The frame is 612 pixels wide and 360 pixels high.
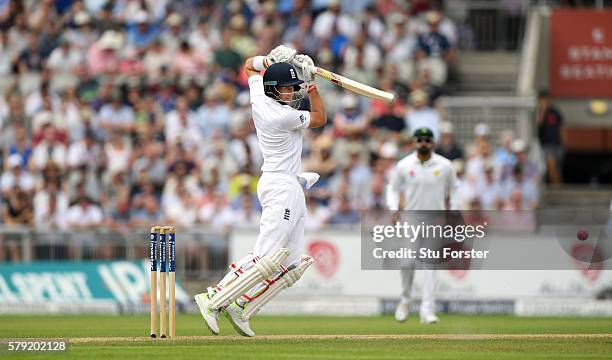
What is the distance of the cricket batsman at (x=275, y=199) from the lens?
12578 mm

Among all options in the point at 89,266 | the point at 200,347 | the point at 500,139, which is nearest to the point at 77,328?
the point at 200,347

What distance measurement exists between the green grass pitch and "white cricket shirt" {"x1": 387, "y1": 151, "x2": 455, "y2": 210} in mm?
1364

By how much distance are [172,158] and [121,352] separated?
38.2 ft

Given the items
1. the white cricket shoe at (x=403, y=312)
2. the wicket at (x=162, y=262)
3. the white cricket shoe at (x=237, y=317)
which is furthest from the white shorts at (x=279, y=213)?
the white cricket shoe at (x=403, y=312)

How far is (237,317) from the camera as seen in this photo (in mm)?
12914

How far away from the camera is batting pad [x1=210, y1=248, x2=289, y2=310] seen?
41.0 ft

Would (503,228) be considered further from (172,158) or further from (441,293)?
(172,158)

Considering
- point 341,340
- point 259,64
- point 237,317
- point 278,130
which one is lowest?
point 341,340

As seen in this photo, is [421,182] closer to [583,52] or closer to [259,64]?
[259,64]

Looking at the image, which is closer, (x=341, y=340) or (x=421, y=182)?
(x=341, y=340)

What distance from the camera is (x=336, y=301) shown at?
67.4ft

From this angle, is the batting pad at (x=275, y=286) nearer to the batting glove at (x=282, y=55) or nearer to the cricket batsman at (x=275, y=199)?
the cricket batsman at (x=275, y=199)

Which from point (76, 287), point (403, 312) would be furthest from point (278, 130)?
point (76, 287)

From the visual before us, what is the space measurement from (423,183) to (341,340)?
3852 mm
